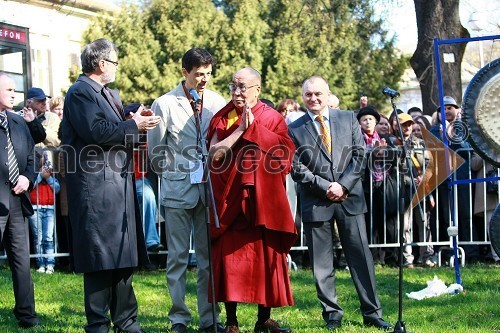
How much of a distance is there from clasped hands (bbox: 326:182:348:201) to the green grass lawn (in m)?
1.13

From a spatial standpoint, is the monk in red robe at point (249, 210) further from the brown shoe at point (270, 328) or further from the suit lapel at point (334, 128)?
→ the suit lapel at point (334, 128)

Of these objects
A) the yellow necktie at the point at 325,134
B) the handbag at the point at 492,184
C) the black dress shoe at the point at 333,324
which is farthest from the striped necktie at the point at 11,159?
the handbag at the point at 492,184

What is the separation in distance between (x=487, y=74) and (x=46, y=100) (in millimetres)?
6301

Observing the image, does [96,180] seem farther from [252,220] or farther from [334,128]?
[334,128]

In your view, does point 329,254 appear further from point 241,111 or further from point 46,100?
point 46,100

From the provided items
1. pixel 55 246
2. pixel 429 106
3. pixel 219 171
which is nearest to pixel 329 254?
pixel 219 171

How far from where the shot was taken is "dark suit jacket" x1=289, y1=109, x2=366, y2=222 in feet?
25.4

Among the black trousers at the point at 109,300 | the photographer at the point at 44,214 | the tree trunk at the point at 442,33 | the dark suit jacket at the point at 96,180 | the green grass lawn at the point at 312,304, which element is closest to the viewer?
the dark suit jacket at the point at 96,180

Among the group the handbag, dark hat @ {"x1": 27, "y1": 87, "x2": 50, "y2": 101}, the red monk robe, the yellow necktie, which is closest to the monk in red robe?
the red monk robe

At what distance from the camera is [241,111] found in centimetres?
738

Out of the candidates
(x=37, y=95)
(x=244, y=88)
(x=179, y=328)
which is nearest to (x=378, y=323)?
(x=179, y=328)

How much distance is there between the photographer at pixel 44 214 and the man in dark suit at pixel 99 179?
4379 millimetres

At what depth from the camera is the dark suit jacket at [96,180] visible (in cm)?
655

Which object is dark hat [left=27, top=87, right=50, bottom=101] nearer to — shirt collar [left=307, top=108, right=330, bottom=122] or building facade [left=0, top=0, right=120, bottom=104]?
shirt collar [left=307, top=108, right=330, bottom=122]
